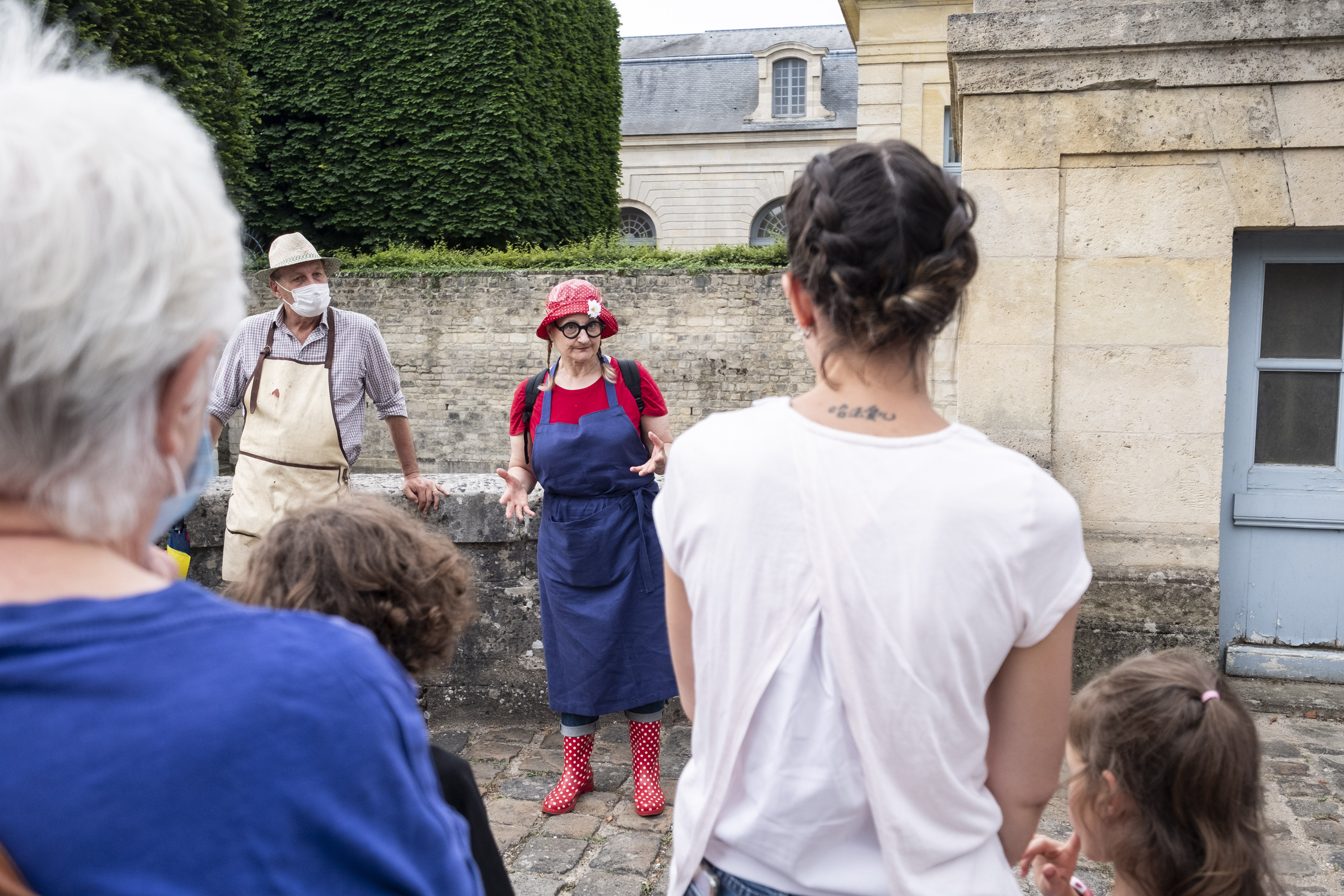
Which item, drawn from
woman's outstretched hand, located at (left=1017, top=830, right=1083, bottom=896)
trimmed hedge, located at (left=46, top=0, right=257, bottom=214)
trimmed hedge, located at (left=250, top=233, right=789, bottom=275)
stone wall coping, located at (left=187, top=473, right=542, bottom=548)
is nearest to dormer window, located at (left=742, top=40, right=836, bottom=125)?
trimmed hedge, located at (left=250, top=233, right=789, bottom=275)

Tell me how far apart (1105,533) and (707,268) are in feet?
36.7

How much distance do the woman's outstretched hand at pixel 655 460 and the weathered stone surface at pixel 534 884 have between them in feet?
4.57

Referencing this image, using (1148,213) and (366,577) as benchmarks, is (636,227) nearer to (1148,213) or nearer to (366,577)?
(1148,213)

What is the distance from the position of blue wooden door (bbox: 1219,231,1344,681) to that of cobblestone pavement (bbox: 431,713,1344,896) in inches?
19.8

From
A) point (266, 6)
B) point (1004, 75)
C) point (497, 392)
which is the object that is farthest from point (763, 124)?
point (1004, 75)

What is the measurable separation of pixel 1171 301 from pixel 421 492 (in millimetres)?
3507

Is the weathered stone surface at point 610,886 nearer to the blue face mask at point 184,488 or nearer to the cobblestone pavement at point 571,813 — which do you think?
the cobblestone pavement at point 571,813

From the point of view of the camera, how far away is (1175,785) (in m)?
1.72

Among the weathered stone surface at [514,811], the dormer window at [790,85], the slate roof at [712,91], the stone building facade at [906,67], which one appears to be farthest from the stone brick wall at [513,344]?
the dormer window at [790,85]

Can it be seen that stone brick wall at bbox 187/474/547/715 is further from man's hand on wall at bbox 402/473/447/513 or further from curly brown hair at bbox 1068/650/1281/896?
curly brown hair at bbox 1068/650/1281/896

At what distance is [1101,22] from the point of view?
15.5 ft

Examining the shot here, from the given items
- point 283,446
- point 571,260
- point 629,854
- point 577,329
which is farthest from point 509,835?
point 571,260

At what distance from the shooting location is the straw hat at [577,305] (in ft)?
12.2

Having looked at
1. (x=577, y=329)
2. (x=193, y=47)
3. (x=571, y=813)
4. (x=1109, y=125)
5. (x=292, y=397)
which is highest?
(x=193, y=47)
